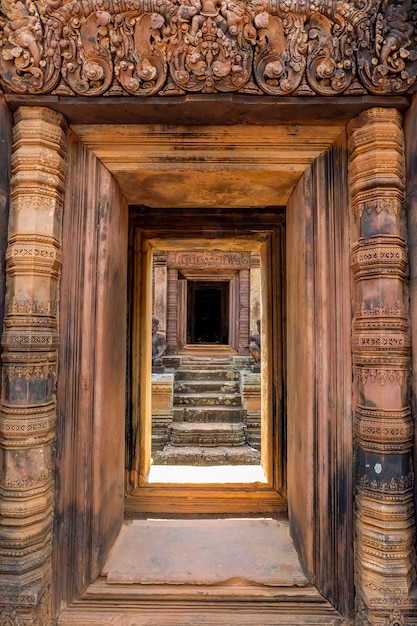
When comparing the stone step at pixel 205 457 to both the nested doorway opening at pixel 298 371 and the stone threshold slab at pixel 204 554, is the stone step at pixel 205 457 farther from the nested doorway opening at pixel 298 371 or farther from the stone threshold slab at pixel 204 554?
the nested doorway opening at pixel 298 371

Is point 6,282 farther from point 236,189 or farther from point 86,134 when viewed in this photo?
point 236,189

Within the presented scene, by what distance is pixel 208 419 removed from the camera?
25.5 feet

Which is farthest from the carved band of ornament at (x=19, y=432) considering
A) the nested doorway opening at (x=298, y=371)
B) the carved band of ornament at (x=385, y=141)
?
the carved band of ornament at (x=385, y=141)

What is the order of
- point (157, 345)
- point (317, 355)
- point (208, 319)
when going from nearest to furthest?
point (317, 355), point (157, 345), point (208, 319)

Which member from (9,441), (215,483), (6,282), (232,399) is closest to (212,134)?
(6,282)

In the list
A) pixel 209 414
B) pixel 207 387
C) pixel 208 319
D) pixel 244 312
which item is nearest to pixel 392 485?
pixel 209 414

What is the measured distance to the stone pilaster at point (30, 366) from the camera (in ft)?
5.18

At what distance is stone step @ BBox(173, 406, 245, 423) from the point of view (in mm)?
7621

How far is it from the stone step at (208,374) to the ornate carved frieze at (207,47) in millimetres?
7839

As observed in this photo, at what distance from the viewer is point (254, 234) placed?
329cm

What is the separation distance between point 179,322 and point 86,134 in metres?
9.08

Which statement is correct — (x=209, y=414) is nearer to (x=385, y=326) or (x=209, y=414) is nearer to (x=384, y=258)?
(x=385, y=326)

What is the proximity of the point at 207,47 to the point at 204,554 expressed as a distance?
2.64 m

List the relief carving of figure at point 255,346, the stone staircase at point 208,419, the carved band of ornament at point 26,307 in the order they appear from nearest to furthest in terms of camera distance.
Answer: the carved band of ornament at point 26,307, the stone staircase at point 208,419, the relief carving of figure at point 255,346
